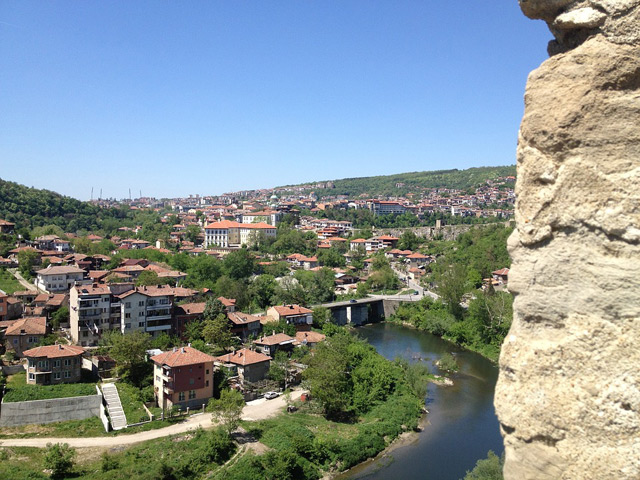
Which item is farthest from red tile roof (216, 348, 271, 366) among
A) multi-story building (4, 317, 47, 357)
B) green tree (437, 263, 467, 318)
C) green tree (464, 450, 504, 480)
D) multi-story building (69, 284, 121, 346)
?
green tree (437, 263, 467, 318)

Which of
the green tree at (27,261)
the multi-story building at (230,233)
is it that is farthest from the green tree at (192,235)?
the green tree at (27,261)

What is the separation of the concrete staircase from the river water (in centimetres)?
619

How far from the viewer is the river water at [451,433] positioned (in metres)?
12.0

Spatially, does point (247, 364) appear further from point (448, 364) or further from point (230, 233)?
point (230, 233)

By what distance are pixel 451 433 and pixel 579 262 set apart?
12.8 meters

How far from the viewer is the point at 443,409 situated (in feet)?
51.4

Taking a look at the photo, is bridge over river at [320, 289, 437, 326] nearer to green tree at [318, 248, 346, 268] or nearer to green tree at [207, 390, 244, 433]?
green tree at [318, 248, 346, 268]

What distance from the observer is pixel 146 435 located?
12.7 metres

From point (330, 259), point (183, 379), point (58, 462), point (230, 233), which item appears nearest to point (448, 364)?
point (183, 379)

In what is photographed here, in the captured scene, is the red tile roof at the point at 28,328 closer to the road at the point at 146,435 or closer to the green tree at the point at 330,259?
the road at the point at 146,435

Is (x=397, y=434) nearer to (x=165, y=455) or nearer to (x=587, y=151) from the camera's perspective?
(x=165, y=455)

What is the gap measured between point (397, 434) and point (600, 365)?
40.8 ft

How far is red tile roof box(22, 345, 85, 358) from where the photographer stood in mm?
15335

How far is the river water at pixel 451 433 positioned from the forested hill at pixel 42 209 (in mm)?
38533
